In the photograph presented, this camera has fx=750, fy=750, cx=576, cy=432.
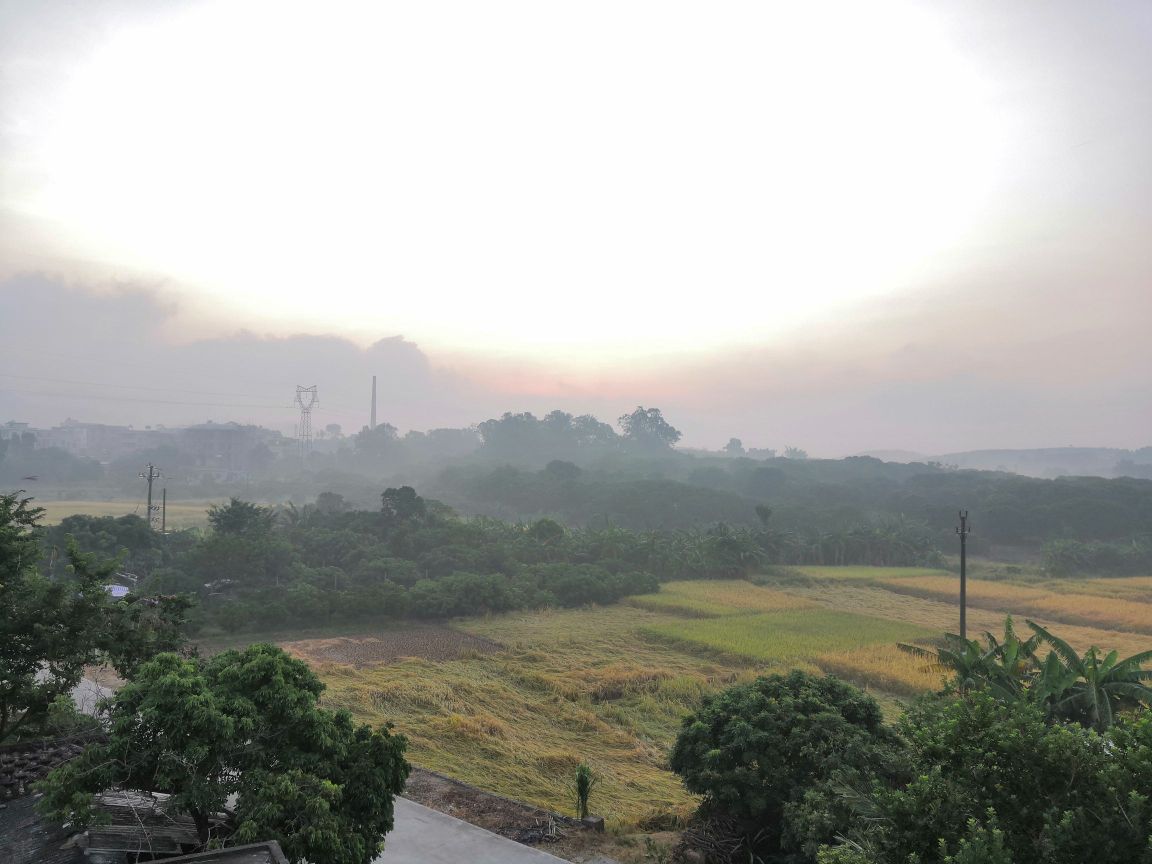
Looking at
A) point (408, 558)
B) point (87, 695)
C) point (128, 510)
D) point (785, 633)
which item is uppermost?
point (87, 695)

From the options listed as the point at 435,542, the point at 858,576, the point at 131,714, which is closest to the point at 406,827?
the point at 131,714

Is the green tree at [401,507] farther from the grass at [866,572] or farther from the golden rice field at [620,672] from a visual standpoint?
the grass at [866,572]

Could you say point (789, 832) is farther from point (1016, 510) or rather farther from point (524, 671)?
point (1016, 510)

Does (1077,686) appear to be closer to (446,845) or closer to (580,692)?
(446,845)

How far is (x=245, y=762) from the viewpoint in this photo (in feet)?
25.1

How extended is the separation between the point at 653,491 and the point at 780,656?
4152 cm

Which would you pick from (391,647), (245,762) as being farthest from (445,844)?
(391,647)

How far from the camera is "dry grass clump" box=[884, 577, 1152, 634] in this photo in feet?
90.5

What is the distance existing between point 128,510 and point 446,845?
65.8m

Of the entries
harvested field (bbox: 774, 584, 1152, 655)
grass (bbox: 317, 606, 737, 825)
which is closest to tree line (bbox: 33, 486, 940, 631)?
harvested field (bbox: 774, 584, 1152, 655)

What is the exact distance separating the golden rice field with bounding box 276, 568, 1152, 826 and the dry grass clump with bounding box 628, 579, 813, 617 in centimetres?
9

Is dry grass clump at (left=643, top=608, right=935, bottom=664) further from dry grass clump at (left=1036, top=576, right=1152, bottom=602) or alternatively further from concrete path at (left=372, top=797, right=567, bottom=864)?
concrete path at (left=372, top=797, right=567, bottom=864)

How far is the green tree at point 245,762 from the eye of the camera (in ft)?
→ 23.1

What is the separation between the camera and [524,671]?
20859mm
